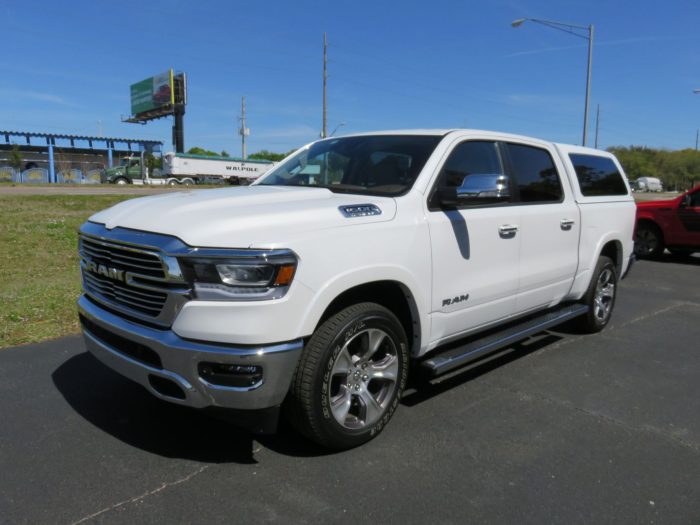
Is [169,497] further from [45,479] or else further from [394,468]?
[394,468]

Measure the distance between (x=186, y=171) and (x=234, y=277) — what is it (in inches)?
2131

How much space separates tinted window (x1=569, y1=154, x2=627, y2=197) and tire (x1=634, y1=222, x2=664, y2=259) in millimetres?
6536

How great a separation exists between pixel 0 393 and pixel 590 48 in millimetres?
23876

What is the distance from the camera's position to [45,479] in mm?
2924

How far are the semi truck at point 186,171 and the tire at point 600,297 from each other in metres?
44.1

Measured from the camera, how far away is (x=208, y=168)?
5538cm

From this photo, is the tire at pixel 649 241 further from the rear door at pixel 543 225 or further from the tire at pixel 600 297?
the rear door at pixel 543 225

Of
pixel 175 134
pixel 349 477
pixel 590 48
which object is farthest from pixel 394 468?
pixel 175 134

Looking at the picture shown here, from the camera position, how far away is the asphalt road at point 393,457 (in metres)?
2.71

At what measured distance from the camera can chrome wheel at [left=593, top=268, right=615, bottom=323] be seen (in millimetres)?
5664

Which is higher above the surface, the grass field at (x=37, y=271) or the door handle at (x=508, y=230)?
the door handle at (x=508, y=230)

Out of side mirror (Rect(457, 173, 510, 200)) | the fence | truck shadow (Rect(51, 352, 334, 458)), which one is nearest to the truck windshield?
side mirror (Rect(457, 173, 510, 200))

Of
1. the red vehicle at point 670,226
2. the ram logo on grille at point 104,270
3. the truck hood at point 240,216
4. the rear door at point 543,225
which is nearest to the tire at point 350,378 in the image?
the truck hood at point 240,216

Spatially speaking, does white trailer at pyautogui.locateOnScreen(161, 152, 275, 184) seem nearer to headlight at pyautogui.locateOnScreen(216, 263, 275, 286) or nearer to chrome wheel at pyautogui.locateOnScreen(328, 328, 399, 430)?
chrome wheel at pyautogui.locateOnScreen(328, 328, 399, 430)
